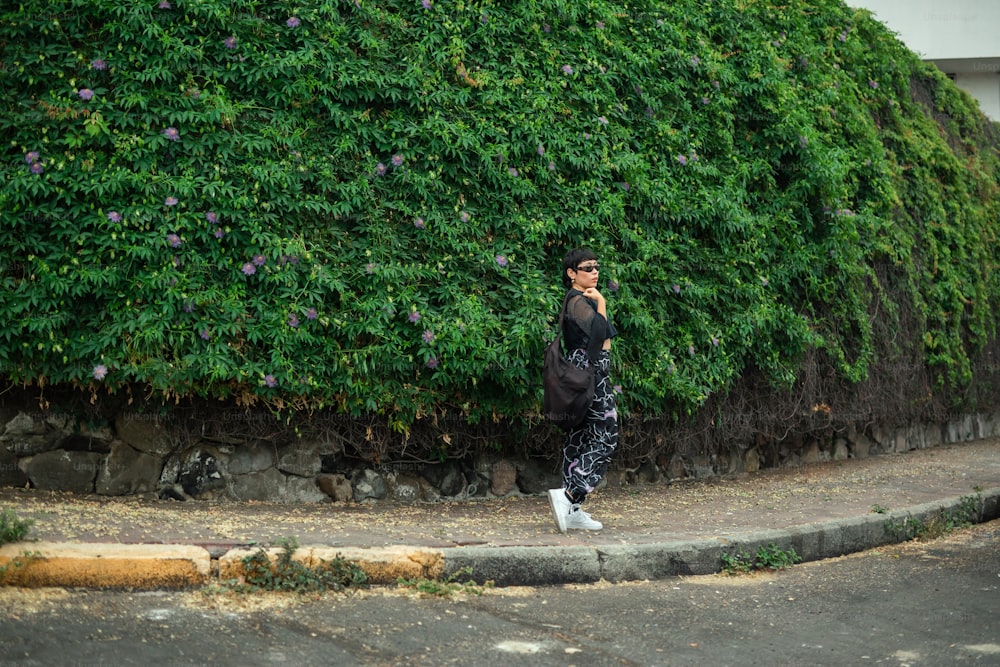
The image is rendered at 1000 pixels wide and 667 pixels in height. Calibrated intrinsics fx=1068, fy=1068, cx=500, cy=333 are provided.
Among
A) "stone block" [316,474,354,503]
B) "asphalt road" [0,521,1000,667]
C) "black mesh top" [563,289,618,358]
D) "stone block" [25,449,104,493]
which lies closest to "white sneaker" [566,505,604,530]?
"asphalt road" [0,521,1000,667]

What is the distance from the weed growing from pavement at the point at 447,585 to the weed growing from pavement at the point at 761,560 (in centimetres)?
145

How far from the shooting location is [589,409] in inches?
244

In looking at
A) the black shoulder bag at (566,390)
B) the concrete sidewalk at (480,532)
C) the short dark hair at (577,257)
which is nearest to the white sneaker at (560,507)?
the concrete sidewalk at (480,532)

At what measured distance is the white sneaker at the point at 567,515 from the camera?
6121 millimetres

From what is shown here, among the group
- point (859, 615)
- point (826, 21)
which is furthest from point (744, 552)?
point (826, 21)

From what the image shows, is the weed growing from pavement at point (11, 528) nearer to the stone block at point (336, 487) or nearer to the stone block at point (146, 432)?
the stone block at point (146, 432)

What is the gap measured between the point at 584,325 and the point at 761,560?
1.66m

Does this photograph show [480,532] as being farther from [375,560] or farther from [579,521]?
[375,560]

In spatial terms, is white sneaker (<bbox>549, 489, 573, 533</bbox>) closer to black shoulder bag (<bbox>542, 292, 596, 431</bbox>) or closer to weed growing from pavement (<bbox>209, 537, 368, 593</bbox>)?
black shoulder bag (<bbox>542, 292, 596, 431</bbox>)

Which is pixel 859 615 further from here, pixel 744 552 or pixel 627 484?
pixel 627 484

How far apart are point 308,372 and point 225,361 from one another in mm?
502

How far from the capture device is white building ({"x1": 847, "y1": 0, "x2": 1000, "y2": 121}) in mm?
21812

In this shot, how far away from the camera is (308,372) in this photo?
647 cm

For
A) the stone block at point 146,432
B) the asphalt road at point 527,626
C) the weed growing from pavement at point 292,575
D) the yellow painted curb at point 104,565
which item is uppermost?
the stone block at point 146,432
